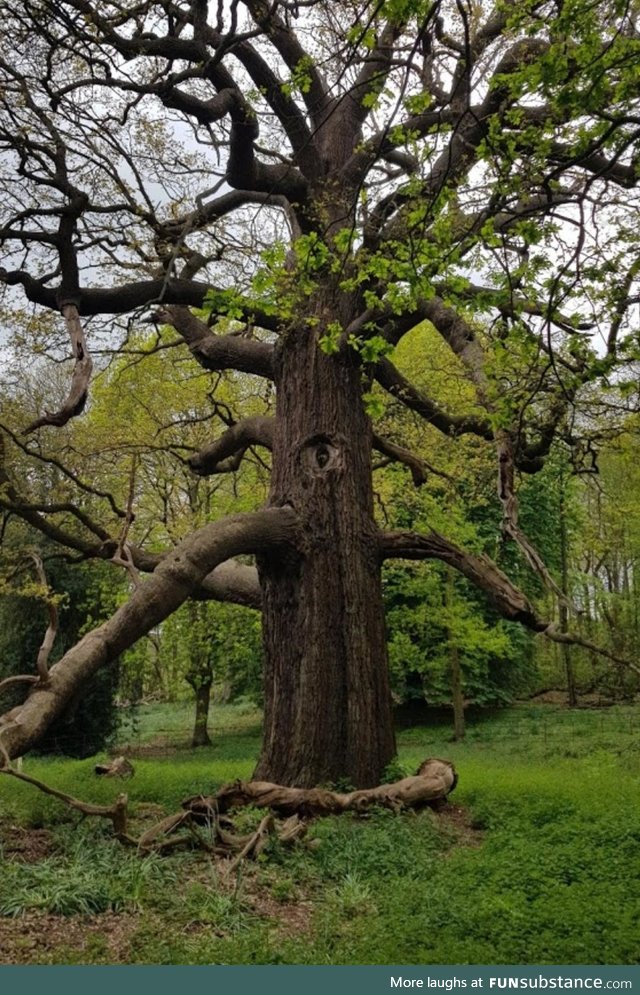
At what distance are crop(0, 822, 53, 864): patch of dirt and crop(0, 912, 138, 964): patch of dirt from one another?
1.24 m

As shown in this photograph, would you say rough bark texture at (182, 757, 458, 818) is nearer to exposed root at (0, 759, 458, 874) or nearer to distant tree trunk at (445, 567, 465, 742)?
exposed root at (0, 759, 458, 874)

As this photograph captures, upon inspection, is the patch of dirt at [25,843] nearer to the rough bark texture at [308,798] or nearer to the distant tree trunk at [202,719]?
the rough bark texture at [308,798]

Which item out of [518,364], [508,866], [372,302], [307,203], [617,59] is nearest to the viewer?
[617,59]

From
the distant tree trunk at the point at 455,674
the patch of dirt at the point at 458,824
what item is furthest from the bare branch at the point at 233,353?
the distant tree trunk at the point at 455,674

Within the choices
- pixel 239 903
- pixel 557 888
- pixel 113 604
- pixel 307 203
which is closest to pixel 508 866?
pixel 557 888

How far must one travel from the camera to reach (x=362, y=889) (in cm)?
502

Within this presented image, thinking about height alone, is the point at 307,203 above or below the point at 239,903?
above

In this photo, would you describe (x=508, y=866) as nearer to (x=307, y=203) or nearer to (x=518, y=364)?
(x=518, y=364)

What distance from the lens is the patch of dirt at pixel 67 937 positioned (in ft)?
12.6

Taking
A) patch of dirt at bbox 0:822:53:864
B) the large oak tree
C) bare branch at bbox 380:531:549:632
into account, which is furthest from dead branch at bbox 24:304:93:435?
bare branch at bbox 380:531:549:632

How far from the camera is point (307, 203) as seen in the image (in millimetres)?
9352

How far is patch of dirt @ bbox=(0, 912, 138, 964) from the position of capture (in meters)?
3.84

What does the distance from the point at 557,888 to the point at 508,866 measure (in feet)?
1.86

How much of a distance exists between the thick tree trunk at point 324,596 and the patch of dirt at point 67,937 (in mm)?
3271
